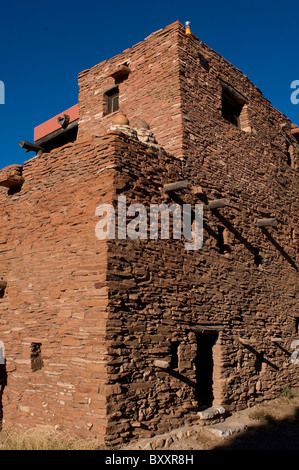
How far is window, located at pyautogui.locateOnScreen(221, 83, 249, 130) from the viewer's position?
11.6m

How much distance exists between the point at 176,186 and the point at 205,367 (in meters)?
4.24

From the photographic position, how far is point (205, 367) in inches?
365

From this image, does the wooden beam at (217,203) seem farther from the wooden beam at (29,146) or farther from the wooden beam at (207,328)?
the wooden beam at (29,146)

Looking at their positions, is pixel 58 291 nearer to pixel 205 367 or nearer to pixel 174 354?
pixel 174 354

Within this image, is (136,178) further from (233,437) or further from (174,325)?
(233,437)

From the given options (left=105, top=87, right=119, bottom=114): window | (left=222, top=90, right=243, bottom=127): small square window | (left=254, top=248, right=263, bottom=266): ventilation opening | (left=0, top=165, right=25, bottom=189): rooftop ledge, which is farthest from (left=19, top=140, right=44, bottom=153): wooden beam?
(left=254, top=248, right=263, bottom=266): ventilation opening

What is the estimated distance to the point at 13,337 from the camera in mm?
8234

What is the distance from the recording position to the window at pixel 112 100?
11.5 m

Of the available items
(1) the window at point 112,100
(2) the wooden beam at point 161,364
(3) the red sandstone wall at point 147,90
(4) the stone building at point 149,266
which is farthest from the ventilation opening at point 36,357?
(1) the window at point 112,100

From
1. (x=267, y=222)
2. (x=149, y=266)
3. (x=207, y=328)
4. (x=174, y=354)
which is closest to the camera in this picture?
(x=149, y=266)

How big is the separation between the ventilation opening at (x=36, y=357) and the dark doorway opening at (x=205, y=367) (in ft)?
11.2

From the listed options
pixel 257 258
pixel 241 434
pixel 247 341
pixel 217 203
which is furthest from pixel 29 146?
pixel 241 434

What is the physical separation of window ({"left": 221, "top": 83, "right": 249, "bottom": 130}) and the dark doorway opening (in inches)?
247

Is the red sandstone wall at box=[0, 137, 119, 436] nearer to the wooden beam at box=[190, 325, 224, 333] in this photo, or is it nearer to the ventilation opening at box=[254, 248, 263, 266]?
the wooden beam at box=[190, 325, 224, 333]
